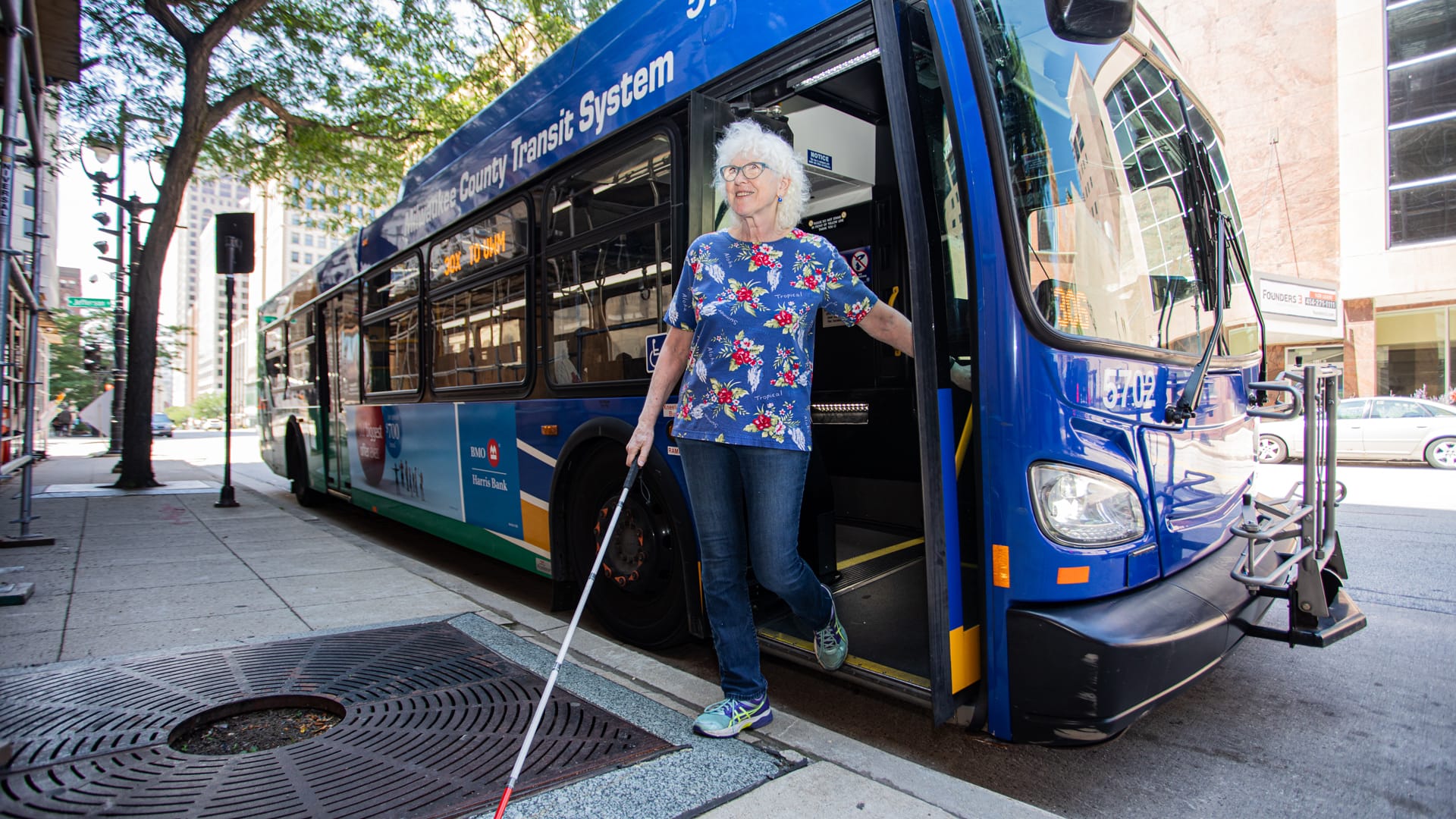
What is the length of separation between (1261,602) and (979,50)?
210 centimetres

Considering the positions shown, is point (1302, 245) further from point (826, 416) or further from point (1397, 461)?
point (826, 416)

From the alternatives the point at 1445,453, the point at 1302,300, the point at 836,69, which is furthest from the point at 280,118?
the point at 1302,300

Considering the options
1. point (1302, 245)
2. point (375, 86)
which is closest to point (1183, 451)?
point (375, 86)

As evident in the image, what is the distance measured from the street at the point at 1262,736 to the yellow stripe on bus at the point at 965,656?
0.73 feet

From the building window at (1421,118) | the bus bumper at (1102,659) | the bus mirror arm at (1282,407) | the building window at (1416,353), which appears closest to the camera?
the bus bumper at (1102,659)

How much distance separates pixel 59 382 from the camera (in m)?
40.4

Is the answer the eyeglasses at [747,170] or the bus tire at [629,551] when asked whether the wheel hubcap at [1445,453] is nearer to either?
the bus tire at [629,551]

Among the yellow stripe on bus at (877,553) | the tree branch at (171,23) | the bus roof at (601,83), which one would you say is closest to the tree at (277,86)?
the tree branch at (171,23)

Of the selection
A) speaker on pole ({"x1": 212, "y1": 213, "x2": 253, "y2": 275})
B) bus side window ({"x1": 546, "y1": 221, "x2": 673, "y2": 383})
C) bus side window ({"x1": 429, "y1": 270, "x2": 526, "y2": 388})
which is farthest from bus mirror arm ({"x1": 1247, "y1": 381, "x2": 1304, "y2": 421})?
speaker on pole ({"x1": 212, "y1": 213, "x2": 253, "y2": 275})

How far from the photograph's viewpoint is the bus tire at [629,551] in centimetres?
354

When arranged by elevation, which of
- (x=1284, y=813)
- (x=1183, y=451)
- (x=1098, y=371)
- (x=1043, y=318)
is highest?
(x=1043, y=318)

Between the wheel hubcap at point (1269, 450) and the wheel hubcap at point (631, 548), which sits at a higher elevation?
the wheel hubcap at point (631, 548)

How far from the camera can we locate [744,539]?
2.79 meters

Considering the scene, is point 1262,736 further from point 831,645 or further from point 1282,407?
point 831,645
